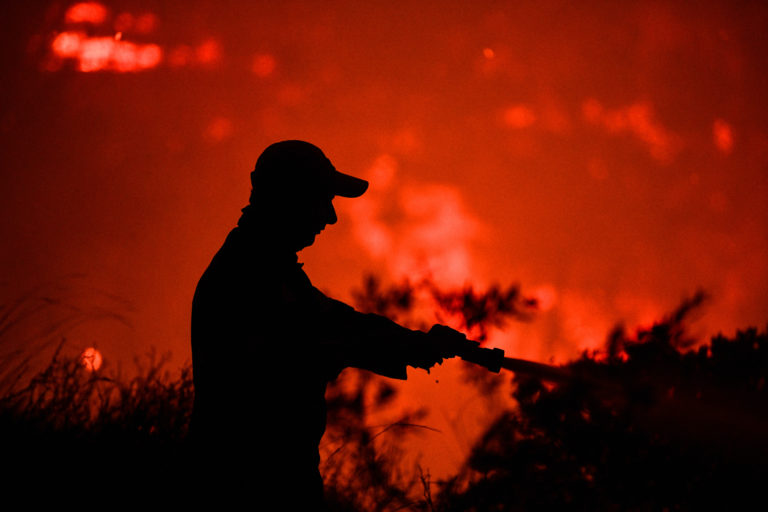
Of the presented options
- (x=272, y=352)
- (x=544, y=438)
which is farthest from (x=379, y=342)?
(x=544, y=438)

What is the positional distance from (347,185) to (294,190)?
1.02 feet

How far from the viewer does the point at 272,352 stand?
1.82 metres

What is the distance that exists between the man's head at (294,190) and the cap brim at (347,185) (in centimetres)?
6

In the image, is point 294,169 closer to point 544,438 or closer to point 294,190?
point 294,190

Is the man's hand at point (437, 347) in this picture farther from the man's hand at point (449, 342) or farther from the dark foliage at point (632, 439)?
the dark foliage at point (632, 439)

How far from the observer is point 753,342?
42.4 feet

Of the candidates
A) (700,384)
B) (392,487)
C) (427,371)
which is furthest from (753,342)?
(427,371)

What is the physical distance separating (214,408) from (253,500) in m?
0.34

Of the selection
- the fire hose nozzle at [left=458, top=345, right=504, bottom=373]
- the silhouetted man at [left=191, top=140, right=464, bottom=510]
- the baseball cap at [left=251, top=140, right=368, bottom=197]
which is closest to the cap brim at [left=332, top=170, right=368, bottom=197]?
the baseball cap at [left=251, top=140, right=368, bottom=197]

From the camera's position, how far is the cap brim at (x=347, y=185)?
7.46 feet

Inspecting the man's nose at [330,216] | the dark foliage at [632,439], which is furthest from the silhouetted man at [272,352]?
the dark foliage at [632,439]

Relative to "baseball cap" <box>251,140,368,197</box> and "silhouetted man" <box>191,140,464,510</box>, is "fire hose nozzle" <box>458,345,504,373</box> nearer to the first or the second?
"silhouetted man" <box>191,140,464,510</box>

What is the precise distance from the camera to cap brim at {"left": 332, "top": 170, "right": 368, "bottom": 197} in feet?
7.46

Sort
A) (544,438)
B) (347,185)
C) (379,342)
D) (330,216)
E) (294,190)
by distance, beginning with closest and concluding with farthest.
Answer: (379,342) < (294,190) < (330,216) < (347,185) < (544,438)
